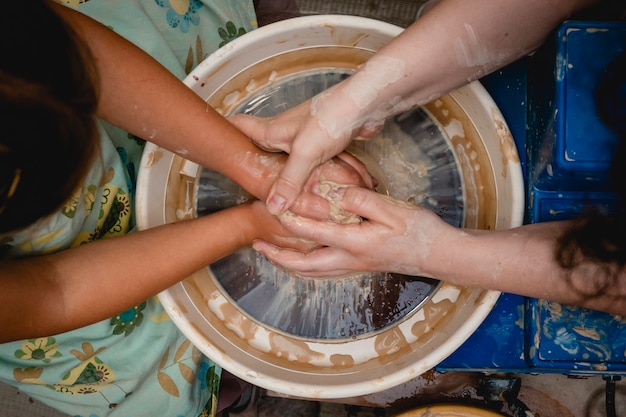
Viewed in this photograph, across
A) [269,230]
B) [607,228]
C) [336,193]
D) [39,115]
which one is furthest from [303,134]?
[607,228]

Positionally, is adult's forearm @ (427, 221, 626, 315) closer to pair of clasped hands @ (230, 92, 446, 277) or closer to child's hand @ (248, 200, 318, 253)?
pair of clasped hands @ (230, 92, 446, 277)

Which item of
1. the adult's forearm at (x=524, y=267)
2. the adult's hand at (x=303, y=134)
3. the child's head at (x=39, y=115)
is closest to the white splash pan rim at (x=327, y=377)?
the adult's forearm at (x=524, y=267)

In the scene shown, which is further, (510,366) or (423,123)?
(423,123)

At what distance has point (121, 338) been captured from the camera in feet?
3.16

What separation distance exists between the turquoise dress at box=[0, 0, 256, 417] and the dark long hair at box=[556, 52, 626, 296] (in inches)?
29.8

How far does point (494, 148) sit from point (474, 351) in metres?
0.41

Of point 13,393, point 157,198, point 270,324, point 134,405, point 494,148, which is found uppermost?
point 494,148

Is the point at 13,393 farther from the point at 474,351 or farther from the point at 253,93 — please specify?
the point at 474,351

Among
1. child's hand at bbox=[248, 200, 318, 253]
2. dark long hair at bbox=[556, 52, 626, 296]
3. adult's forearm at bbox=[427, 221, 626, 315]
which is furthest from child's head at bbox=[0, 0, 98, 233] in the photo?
dark long hair at bbox=[556, 52, 626, 296]

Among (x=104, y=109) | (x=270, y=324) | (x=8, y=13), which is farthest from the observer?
(x=270, y=324)

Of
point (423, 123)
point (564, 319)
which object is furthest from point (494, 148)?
point (564, 319)

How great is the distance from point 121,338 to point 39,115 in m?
0.55

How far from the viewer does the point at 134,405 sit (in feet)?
3.21

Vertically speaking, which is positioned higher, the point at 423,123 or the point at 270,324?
the point at 423,123
